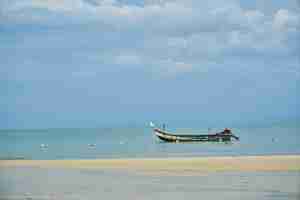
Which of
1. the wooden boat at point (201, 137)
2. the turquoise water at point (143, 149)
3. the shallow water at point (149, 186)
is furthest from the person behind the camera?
the wooden boat at point (201, 137)

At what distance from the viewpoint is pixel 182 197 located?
7.50 m

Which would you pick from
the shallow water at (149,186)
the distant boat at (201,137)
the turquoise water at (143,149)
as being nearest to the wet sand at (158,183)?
the shallow water at (149,186)

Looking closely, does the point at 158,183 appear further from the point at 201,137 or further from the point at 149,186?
the point at 201,137

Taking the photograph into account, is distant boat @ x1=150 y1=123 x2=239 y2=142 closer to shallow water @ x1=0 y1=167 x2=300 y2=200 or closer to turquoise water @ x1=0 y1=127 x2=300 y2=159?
turquoise water @ x1=0 y1=127 x2=300 y2=159

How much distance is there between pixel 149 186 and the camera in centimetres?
859

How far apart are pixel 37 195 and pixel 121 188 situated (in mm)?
1326

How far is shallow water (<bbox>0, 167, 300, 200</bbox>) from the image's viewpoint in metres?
7.59

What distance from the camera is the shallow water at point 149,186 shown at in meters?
7.59

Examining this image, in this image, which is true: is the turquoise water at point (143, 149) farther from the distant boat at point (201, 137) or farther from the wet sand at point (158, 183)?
the wet sand at point (158, 183)

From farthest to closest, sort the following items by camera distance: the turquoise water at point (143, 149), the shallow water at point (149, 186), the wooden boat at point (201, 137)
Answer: the wooden boat at point (201, 137)
the turquoise water at point (143, 149)
the shallow water at point (149, 186)

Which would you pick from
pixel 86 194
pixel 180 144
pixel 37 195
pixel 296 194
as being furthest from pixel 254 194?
pixel 180 144

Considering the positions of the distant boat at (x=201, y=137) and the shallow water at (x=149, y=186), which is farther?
the distant boat at (x=201, y=137)

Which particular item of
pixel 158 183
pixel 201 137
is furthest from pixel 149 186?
pixel 201 137

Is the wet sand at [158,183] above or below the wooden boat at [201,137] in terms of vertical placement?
below
